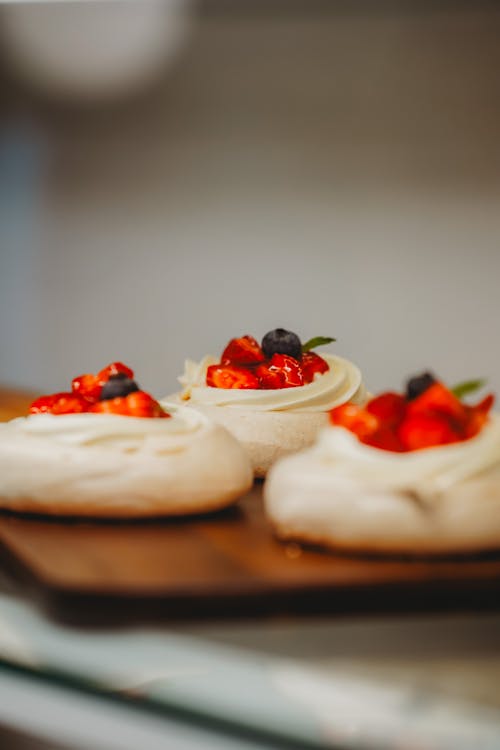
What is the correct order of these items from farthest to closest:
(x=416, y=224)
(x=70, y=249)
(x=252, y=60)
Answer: (x=70, y=249)
(x=252, y=60)
(x=416, y=224)

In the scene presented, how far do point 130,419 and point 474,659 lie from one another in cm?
105

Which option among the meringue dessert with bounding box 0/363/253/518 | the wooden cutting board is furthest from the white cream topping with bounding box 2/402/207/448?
the wooden cutting board

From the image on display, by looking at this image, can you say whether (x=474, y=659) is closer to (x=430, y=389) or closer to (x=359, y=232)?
(x=430, y=389)

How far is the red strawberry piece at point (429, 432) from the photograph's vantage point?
1799 millimetres

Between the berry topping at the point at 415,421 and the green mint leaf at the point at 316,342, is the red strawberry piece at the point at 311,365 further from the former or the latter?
the berry topping at the point at 415,421

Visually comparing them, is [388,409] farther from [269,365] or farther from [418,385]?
[269,365]

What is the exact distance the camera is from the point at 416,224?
15.9 ft

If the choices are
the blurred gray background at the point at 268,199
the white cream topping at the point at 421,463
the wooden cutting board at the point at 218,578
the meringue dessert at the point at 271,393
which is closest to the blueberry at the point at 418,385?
the white cream topping at the point at 421,463

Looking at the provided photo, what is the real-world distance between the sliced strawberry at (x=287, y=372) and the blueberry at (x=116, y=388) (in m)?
0.57

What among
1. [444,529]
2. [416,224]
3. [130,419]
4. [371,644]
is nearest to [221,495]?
[130,419]

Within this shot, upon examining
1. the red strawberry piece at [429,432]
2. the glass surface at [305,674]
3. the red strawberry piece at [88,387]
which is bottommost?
the glass surface at [305,674]

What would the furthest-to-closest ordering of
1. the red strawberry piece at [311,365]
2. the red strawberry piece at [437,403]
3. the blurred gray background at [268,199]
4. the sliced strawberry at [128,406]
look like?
the blurred gray background at [268,199], the red strawberry piece at [311,365], the sliced strawberry at [128,406], the red strawberry piece at [437,403]

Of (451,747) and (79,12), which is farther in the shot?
(79,12)

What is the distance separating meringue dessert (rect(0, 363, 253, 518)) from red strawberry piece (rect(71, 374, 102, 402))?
3cm
